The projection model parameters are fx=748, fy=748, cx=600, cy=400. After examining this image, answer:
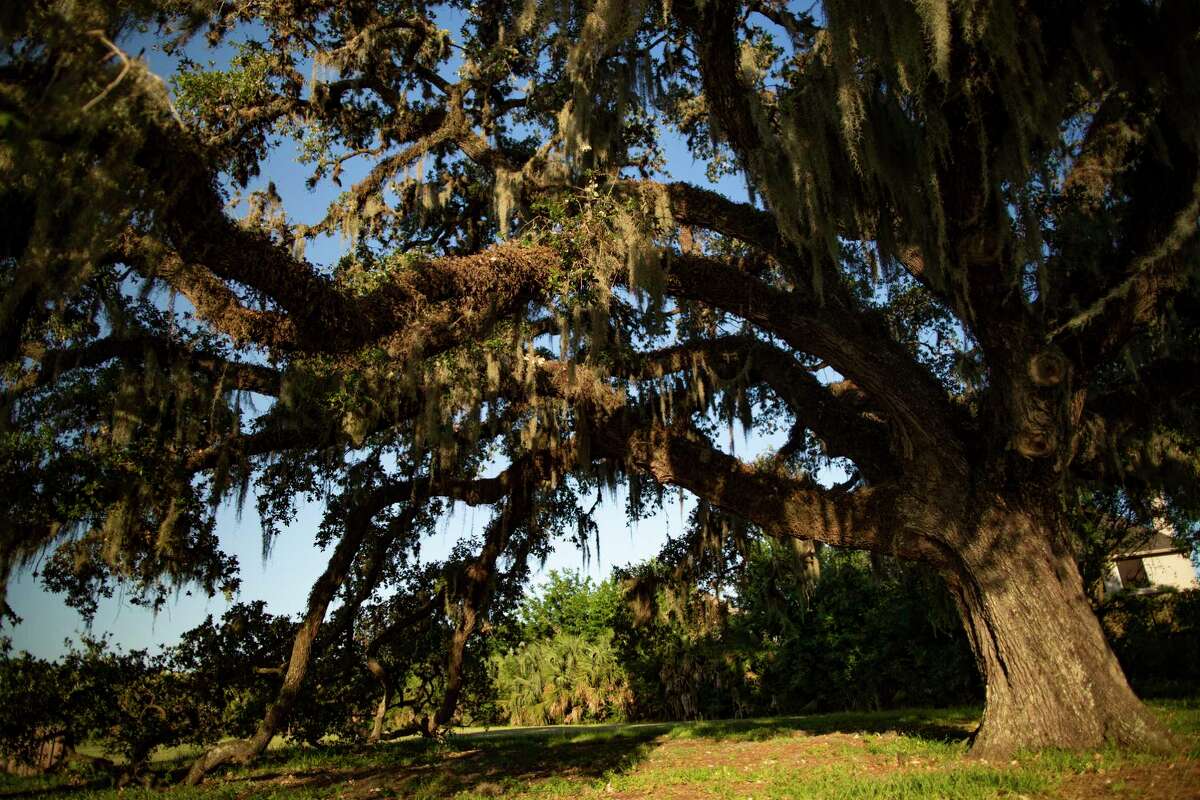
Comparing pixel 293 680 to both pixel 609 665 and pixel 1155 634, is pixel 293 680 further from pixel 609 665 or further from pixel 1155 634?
pixel 1155 634

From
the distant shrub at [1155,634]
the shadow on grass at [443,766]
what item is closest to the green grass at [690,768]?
the shadow on grass at [443,766]

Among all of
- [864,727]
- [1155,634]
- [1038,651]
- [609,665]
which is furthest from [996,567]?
[609,665]

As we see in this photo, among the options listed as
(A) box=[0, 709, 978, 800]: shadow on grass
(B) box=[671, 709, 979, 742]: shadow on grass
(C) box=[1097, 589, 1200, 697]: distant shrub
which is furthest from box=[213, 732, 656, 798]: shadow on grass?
(C) box=[1097, 589, 1200, 697]: distant shrub

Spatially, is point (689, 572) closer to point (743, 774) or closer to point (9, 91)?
point (743, 774)

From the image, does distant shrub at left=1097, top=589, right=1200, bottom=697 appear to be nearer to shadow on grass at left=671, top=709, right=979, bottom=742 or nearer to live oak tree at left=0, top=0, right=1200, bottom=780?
shadow on grass at left=671, top=709, right=979, bottom=742

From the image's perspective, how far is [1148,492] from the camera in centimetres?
758

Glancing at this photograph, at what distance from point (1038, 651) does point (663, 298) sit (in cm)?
379

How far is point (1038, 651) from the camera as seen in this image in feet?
17.9

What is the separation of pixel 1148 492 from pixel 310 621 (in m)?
8.46

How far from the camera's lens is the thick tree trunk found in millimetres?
5230

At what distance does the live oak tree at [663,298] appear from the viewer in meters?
4.64

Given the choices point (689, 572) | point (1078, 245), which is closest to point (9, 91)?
point (1078, 245)

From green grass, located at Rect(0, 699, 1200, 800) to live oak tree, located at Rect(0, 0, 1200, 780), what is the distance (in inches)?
24.7

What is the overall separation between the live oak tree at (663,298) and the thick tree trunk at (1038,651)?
0.08 ft
